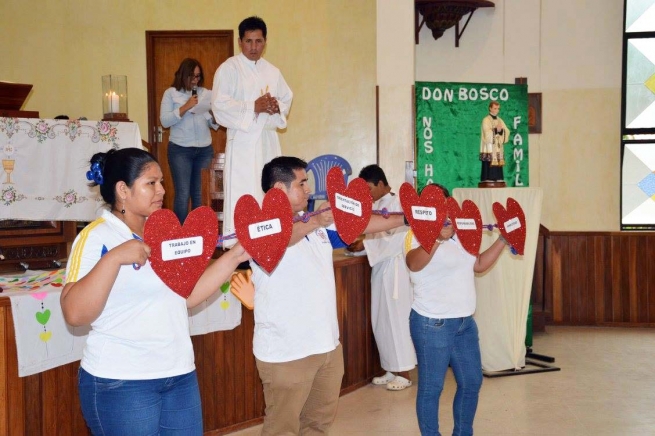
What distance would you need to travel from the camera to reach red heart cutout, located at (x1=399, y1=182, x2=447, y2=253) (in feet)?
9.85

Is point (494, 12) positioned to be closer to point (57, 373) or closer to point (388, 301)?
point (388, 301)

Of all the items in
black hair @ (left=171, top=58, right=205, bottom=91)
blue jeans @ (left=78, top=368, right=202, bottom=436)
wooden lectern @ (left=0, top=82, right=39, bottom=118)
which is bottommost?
blue jeans @ (left=78, top=368, right=202, bottom=436)

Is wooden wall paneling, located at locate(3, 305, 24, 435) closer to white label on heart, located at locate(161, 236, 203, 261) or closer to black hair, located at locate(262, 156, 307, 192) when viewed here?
black hair, located at locate(262, 156, 307, 192)

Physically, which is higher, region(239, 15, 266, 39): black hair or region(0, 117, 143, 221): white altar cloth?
region(239, 15, 266, 39): black hair

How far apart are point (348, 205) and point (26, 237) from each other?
8.08 feet

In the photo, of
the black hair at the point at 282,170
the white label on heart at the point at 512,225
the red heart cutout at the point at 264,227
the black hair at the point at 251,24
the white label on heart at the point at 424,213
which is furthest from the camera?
the black hair at the point at 251,24

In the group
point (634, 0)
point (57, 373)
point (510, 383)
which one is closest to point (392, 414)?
point (510, 383)

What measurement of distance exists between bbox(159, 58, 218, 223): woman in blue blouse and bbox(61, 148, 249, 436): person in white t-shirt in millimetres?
3776

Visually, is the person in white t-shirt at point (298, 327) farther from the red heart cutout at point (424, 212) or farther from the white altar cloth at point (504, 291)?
the white altar cloth at point (504, 291)

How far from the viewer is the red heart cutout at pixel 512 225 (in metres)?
3.58

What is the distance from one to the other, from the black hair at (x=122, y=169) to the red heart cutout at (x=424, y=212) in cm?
113

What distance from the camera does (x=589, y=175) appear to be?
27.0ft

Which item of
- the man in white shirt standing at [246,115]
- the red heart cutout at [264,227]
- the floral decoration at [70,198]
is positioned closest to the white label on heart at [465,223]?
the red heart cutout at [264,227]

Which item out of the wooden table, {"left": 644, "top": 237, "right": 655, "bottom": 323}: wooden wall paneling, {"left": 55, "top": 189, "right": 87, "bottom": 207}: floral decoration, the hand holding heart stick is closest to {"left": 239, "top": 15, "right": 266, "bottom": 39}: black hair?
{"left": 55, "top": 189, "right": 87, "bottom": 207}: floral decoration
